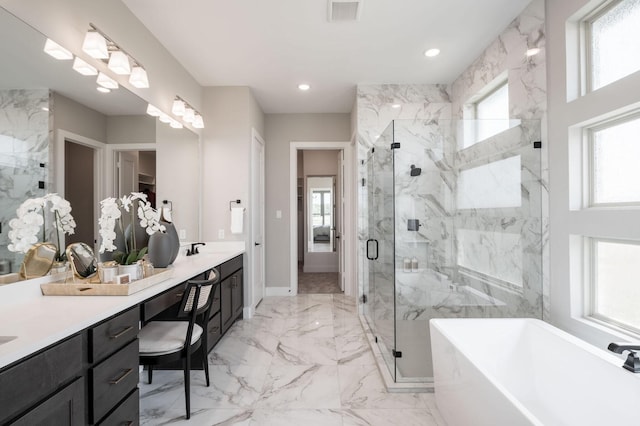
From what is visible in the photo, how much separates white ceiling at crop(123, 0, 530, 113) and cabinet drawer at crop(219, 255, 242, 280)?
2008 mm

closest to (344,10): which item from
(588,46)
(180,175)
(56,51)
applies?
(588,46)

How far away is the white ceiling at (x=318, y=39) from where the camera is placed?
7.54 ft

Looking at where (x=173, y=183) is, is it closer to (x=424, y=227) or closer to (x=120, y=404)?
(x=120, y=404)

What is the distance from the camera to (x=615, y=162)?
1757mm

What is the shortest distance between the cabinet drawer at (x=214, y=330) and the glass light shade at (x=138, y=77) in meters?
1.91

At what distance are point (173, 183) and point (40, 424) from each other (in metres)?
2.24

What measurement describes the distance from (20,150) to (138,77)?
1070 mm

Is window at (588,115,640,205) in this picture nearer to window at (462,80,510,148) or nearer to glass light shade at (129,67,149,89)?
window at (462,80,510,148)

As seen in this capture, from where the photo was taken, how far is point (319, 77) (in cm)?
346

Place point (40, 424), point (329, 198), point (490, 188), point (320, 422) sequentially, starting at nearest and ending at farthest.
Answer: point (40, 424) < point (320, 422) < point (490, 188) < point (329, 198)

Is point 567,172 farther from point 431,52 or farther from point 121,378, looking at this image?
point 121,378

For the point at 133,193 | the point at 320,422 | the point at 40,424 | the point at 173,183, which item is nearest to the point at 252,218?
the point at 173,183

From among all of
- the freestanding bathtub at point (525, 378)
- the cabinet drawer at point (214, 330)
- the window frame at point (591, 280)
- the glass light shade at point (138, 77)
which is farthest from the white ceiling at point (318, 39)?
the cabinet drawer at point (214, 330)

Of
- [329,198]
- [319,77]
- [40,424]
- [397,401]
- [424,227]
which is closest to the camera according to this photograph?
[40,424]
